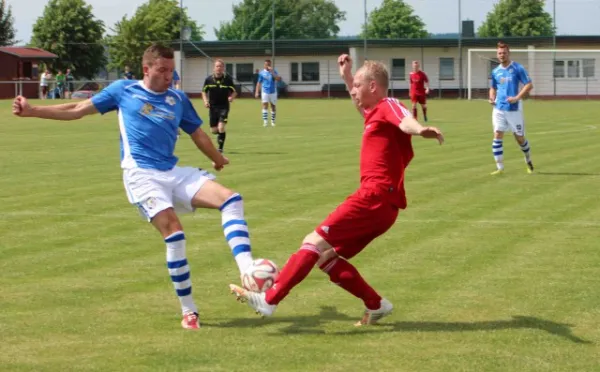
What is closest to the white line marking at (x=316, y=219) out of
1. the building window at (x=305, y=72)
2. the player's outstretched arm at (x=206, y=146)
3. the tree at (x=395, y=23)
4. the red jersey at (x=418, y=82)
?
the player's outstretched arm at (x=206, y=146)

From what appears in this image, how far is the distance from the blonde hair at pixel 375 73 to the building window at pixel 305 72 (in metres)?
74.4

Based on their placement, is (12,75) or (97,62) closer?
(12,75)

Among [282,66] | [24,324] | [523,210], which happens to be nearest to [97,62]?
[282,66]

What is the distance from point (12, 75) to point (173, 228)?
71849 mm

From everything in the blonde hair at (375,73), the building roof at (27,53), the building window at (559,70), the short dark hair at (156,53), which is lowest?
the blonde hair at (375,73)

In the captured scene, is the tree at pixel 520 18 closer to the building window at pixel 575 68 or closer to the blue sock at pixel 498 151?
the building window at pixel 575 68

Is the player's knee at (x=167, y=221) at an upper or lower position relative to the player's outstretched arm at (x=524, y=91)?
lower

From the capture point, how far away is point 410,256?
→ 11000mm

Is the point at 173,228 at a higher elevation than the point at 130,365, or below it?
higher

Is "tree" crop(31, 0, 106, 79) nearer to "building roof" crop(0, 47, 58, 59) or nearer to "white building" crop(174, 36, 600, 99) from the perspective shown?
"building roof" crop(0, 47, 58, 59)

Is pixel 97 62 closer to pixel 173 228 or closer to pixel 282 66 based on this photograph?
pixel 282 66

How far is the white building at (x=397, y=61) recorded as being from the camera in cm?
7012

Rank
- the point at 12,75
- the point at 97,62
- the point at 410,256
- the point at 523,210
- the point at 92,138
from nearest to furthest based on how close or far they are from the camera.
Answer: the point at 410,256 < the point at 523,210 < the point at 92,138 < the point at 12,75 < the point at 97,62

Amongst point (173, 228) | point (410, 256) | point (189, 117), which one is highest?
point (189, 117)
